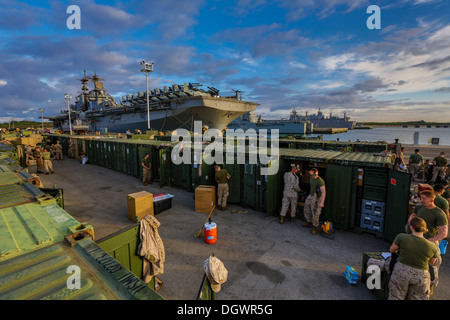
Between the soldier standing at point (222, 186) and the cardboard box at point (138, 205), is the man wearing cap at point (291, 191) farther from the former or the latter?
the cardboard box at point (138, 205)

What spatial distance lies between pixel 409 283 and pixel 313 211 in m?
3.98

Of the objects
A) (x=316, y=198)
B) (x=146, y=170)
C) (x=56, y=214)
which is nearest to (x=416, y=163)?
(x=316, y=198)

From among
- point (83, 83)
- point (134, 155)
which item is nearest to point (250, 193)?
point (134, 155)

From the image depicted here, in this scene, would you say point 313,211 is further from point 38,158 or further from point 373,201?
point 38,158

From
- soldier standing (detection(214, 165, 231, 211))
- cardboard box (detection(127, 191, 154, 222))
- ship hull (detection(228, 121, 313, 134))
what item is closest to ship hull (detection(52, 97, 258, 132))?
soldier standing (detection(214, 165, 231, 211))

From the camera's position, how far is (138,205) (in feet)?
28.4

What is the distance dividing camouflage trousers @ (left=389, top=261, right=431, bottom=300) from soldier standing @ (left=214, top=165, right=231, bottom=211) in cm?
674

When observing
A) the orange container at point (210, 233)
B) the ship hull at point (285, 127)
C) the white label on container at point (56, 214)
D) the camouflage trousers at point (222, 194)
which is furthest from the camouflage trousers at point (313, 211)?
the ship hull at point (285, 127)

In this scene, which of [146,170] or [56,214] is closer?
[56,214]

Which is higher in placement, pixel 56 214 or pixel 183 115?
pixel 183 115

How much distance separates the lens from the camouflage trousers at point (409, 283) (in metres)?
3.69

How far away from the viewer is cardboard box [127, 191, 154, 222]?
8594 millimetres

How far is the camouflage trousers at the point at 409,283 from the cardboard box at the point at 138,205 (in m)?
8.05
